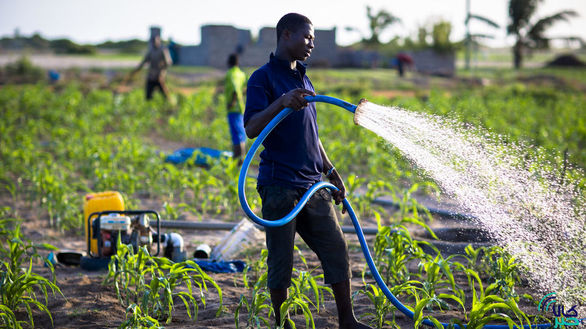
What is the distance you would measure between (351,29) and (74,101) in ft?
76.4

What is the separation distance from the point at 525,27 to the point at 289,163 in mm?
49626

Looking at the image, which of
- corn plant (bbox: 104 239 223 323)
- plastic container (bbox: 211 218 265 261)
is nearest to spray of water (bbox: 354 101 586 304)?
corn plant (bbox: 104 239 223 323)

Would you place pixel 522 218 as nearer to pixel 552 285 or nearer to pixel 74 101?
pixel 552 285

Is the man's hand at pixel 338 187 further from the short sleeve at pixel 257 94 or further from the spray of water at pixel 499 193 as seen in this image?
the short sleeve at pixel 257 94

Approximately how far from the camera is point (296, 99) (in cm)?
279

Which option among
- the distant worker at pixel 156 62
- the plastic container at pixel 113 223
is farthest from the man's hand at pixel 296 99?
the distant worker at pixel 156 62

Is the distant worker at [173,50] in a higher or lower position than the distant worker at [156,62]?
higher

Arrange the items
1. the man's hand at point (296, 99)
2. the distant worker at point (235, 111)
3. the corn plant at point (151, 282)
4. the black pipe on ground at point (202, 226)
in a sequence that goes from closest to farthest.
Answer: the man's hand at point (296, 99) < the corn plant at point (151, 282) < the black pipe on ground at point (202, 226) < the distant worker at point (235, 111)

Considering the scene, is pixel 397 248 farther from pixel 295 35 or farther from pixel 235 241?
pixel 295 35

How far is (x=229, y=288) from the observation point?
4.21m

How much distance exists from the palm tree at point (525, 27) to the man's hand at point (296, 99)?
159 ft

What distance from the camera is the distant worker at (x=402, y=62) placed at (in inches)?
1385

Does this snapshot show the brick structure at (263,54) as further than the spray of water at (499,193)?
Yes

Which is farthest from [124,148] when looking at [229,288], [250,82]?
[250,82]
